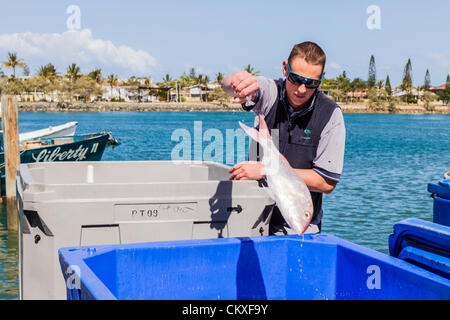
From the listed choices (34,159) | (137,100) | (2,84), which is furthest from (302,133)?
(137,100)

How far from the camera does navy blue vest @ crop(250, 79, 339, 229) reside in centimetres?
343

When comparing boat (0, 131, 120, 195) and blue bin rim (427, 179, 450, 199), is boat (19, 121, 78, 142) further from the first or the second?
blue bin rim (427, 179, 450, 199)

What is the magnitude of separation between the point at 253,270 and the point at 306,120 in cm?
109

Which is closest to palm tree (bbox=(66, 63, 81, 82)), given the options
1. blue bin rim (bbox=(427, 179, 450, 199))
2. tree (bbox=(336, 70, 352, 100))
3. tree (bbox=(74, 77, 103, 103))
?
tree (bbox=(74, 77, 103, 103))

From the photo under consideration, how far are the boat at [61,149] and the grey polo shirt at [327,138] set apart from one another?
11.0m

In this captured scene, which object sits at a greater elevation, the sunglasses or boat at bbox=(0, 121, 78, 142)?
the sunglasses

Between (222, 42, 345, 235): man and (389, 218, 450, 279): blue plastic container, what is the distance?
1.78ft

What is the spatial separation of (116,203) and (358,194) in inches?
681

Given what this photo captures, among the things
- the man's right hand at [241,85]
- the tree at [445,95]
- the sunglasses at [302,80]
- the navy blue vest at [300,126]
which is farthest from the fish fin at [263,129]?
the tree at [445,95]

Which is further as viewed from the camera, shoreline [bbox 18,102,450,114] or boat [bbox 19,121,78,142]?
shoreline [bbox 18,102,450,114]

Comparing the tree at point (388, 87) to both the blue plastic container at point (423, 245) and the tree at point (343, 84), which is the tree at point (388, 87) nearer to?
the tree at point (343, 84)

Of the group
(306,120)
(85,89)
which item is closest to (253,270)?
(306,120)

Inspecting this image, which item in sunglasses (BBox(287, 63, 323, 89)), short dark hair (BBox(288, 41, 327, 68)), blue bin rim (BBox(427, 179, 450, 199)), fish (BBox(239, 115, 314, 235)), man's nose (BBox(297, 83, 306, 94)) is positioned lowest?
blue bin rim (BBox(427, 179, 450, 199))

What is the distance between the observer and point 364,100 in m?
180
